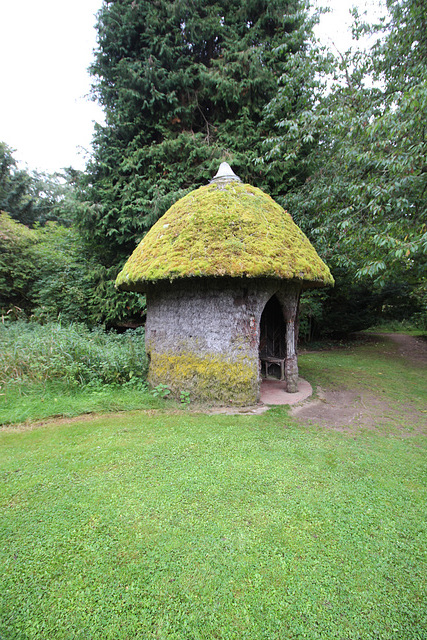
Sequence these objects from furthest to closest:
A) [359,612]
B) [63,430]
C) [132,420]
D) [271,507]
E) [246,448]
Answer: [132,420] → [63,430] → [246,448] → [271,507] → [359,612]

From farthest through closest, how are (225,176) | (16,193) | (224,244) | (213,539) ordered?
(16,193)
(225,176)
(224,244)
(213,539)

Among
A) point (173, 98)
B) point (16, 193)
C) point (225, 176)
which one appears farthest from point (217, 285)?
point (16, 193)

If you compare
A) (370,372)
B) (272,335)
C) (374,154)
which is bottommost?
(370,372)

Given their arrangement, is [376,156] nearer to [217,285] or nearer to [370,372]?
[217,285]

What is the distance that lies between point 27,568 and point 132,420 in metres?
2.62

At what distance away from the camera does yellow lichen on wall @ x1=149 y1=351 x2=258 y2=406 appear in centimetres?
515

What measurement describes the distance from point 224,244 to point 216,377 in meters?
2.22

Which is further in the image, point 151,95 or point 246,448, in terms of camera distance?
point 151,95

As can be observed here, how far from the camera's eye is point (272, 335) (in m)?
8.34

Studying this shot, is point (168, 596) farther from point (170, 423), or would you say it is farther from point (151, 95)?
point (151, 95)

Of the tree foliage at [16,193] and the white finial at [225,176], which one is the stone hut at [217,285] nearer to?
the white finial at [225,176]

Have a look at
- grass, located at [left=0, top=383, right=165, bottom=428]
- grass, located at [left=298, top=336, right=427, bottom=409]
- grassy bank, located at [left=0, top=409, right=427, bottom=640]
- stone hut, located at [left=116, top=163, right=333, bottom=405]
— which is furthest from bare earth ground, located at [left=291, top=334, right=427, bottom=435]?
grass, located at [left=0, top=383, right=165, bottom=428]

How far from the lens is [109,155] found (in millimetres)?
9898

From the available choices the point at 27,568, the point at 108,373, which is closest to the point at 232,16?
the point at 108,373
